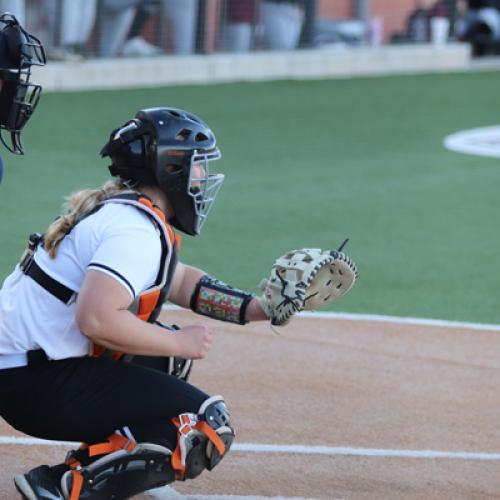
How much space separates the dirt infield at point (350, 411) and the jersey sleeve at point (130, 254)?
0.99 metres

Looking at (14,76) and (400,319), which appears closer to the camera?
(14,76)

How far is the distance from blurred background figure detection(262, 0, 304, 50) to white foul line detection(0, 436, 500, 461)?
12.4m

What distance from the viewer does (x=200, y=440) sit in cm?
378

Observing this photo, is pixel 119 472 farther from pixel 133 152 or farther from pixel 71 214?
pixel 133 152

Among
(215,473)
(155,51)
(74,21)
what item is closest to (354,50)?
(155,51)

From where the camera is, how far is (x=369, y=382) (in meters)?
5.62

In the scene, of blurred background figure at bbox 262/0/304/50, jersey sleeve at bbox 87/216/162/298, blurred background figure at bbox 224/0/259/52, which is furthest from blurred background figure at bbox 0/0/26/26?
jersey sleeve at bbox 87/216/162/298

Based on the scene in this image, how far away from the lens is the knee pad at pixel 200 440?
148 inches

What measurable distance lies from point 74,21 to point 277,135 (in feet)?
11.0

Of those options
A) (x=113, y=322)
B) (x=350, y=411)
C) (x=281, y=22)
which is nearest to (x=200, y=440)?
(x=113, y=322)

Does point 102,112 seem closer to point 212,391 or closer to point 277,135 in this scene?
point 277,135

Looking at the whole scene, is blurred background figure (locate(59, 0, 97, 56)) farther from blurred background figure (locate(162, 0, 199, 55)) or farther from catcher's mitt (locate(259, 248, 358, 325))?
catcher's mitt (locate(259, 248, 358, 325))

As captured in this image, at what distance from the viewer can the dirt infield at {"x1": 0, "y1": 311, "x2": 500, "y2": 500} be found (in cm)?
437

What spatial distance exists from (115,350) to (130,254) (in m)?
0.33
